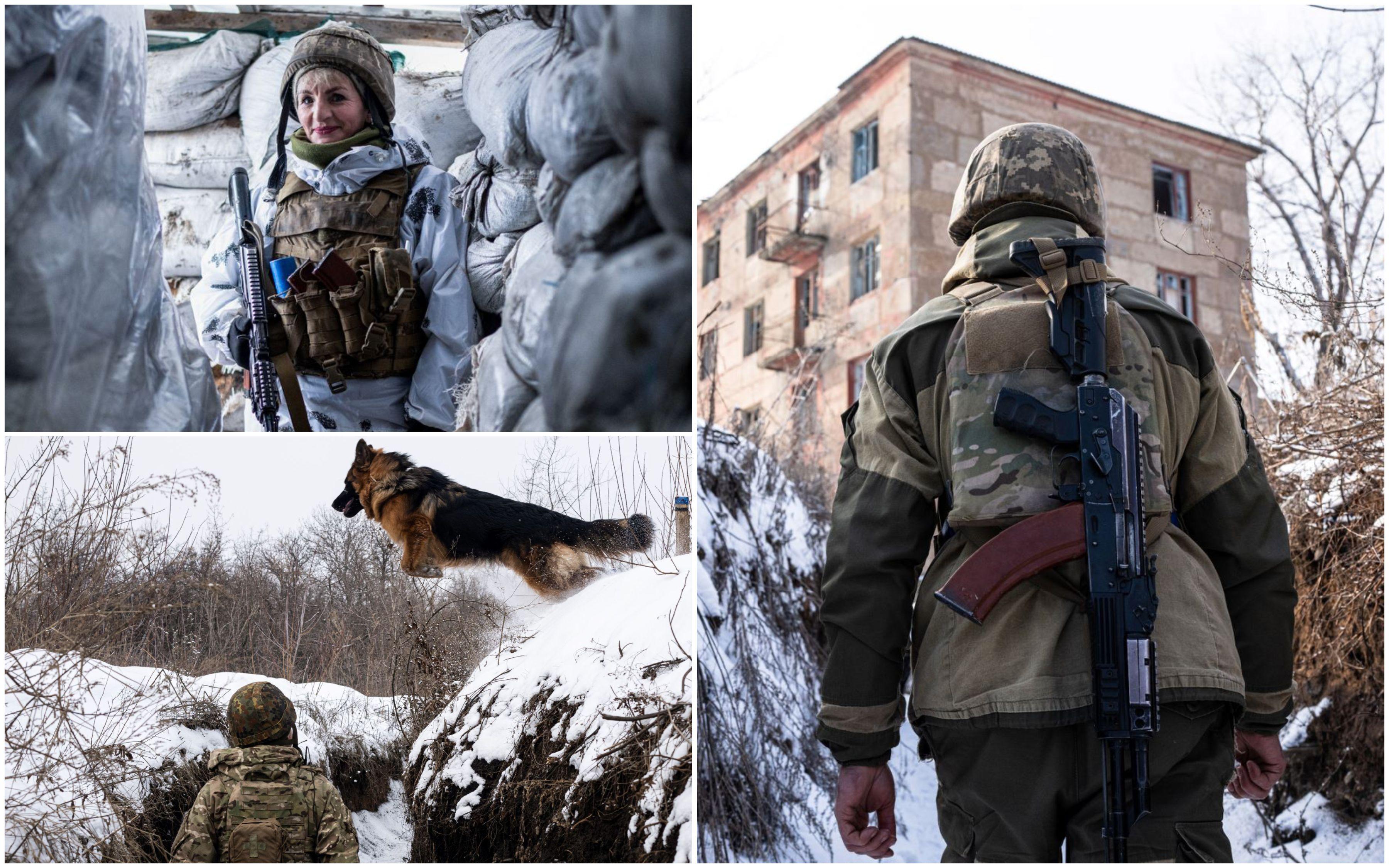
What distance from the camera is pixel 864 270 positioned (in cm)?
1209

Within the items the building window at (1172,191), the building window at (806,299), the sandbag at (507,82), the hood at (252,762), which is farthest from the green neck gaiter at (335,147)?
the building window at (806,299)

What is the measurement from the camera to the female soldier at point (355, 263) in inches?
107

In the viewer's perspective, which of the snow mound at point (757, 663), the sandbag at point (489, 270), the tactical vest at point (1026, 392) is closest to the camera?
the tactical vest at point (1026, 392)

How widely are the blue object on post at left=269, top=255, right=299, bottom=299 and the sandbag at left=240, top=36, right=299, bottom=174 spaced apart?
0.34 meters

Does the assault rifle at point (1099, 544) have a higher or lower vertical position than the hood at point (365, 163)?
lower

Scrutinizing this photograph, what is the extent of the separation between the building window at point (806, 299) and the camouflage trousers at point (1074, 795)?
10.6 m

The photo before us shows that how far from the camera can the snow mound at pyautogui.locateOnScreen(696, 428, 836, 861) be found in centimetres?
394

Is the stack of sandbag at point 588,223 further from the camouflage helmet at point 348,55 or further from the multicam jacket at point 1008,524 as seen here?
the multicam jacket at point 1008,524

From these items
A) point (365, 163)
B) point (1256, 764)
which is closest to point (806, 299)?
point (365, 163)

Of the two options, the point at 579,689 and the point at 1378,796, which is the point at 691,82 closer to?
the point at 579,689

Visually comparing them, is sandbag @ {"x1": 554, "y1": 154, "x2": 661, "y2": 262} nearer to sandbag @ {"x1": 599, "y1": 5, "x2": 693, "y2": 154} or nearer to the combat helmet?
sandbag @ {"x1": 599, "y1": 5, "x2": 693, "y2": 154}

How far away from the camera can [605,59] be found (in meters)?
2.59

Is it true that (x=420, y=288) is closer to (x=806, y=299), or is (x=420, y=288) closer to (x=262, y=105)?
(x=262, y=105)

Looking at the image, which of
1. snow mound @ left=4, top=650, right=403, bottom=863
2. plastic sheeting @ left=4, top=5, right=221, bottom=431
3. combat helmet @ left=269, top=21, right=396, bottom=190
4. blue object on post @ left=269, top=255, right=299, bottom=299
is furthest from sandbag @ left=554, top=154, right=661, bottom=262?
snow mound @ left=4, top=650, right=403, bottom=863
